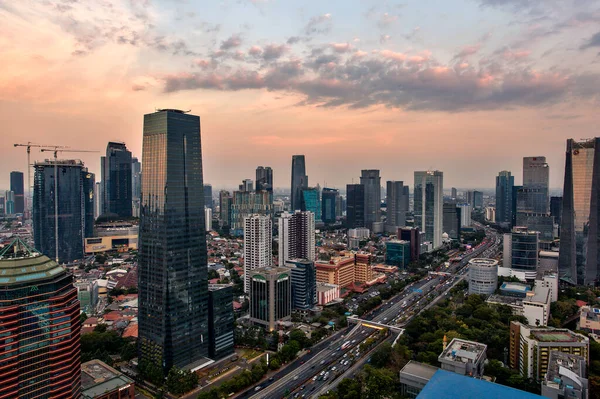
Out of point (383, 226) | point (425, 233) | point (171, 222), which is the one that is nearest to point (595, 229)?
point (425, 233)

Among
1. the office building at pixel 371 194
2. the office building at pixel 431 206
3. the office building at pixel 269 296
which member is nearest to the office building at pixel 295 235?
the office building at pixel 269 296

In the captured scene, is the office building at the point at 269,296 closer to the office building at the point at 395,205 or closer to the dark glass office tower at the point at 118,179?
the dark glass office tower at the point at 118,179

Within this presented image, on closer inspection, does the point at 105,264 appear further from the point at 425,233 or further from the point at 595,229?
the point at 595,229

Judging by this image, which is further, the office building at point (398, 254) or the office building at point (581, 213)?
the office building at point (398, 254)

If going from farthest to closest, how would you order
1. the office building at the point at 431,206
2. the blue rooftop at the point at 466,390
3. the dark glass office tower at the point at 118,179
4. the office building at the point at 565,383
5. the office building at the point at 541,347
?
1. the dark glass office tower at the point at 118,179
2. the office building at the point at 431,206
3. the office building at the point at 541,347
4. the office building at the point at 565,383
5. the blue rooftop at the point at 466,390

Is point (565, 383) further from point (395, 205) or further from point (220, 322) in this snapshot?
point (395, 205)

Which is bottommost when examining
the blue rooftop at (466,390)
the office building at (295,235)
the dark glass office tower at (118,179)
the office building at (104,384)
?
the office building at (104,384)
